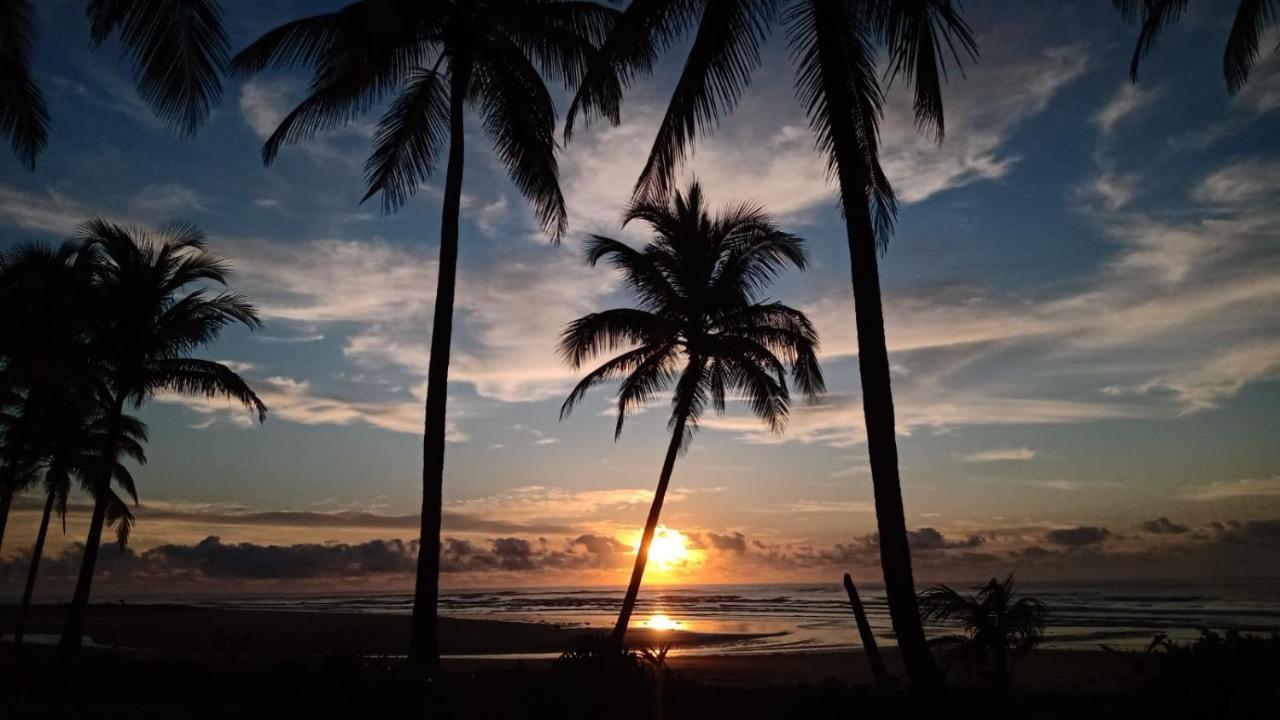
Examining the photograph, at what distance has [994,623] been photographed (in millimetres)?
9391

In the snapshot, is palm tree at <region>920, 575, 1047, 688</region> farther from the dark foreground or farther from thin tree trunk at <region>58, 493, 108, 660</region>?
thin tree trunk at <region>58, 493, 108, 660</region>

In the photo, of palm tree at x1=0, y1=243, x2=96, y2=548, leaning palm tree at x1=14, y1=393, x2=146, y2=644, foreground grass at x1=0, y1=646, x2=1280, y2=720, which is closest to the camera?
foreground grass at x1=0, y1=646, x2=1280, y2=720

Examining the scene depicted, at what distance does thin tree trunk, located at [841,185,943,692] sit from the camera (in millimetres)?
7723

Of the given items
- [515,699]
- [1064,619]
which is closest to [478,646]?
[515,699]

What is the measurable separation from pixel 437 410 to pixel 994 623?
754cm

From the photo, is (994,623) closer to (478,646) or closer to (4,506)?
(478,646)

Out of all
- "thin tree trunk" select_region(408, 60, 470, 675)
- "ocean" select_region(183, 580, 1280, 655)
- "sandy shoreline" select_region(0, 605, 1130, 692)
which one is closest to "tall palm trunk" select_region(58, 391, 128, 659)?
"sandy shoreline" select_region(0, 605, 1130, 692)

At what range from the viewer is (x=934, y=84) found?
30.1ft

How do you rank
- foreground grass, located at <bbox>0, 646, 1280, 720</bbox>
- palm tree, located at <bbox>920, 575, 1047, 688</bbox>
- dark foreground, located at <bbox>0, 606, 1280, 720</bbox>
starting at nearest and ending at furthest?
dark foreground, located at <bbox>0, 606, 1280, 720</bbox> → foreground grass, located at <bbox>0, 646, 1280, 720</bbox> → palm tree, located at <bbox>920, 575, 1047, 688</bbox>

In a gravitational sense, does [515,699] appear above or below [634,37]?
below

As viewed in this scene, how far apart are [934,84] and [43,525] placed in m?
29.2

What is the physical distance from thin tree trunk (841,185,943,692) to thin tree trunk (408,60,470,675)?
5426 mm

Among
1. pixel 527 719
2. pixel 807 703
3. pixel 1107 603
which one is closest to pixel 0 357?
pixel 527 719

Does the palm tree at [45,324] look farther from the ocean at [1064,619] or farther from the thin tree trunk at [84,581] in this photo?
the ocean at [1064,619]
